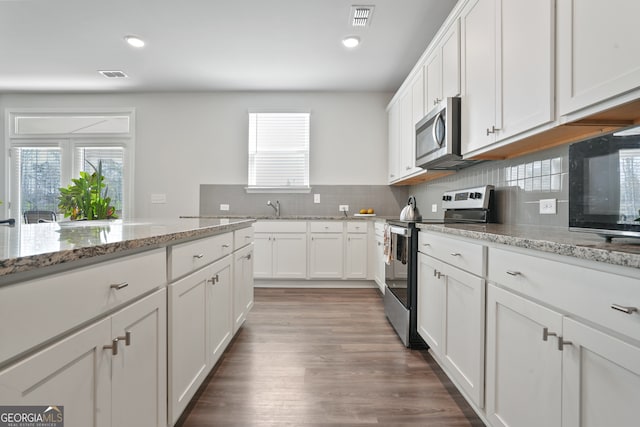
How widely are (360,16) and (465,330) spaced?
2.63 metres

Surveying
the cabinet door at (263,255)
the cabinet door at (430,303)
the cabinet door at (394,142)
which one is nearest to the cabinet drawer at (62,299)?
the cabinet door at (430,303)

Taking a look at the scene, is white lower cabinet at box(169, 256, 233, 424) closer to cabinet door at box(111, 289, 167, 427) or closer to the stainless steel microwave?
cabinet door at box(111, 289, 167, 427)

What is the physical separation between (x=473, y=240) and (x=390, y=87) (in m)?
3.55

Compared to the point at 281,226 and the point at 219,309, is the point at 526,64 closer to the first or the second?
the point at 219,309

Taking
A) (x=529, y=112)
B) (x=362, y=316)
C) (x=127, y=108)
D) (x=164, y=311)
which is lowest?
(x=362, y=316)

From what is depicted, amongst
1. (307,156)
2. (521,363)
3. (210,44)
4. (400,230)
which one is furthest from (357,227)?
(521,363)

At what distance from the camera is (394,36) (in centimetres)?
325

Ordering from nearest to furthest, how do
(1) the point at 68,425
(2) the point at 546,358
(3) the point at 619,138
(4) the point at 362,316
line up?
(1) the point at 68,425 → (3) the point at 619,138 → (2) the point at 546,358 → (4) the point at 362,316

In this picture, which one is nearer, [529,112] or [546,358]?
[546,358]

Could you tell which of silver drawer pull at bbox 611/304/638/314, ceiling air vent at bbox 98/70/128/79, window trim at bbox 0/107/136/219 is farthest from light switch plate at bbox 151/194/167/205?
silver drawer pull at bbox 611/304/638/314

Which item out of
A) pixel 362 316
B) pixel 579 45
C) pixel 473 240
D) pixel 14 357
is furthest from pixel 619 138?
pixel 362 316

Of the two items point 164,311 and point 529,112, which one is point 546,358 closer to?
point 529,112

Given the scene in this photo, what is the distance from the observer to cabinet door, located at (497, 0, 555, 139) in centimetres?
145

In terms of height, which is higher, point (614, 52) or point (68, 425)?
point (614, 52)
